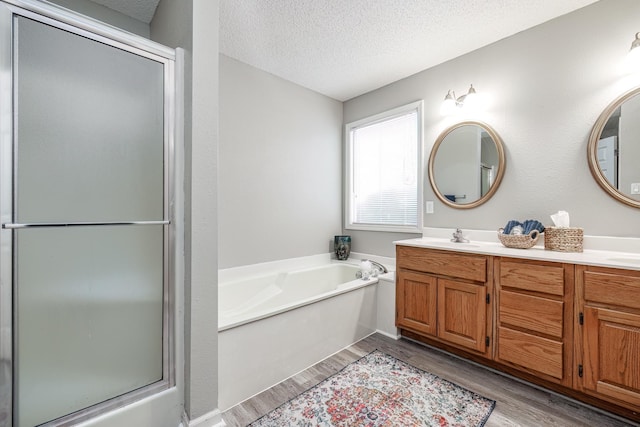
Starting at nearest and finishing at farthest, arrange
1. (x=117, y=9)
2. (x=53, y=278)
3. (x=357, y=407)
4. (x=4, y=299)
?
(x=4, y=299)
(x=53, y=278)
(x=357, y=407)
(x=117, y=9)

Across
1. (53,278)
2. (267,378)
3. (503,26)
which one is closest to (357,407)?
(267,378)

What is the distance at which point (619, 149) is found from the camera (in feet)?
5.96

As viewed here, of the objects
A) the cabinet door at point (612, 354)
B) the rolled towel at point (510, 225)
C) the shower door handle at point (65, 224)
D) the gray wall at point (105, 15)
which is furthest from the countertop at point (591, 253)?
the gray wall at point (105, 15)

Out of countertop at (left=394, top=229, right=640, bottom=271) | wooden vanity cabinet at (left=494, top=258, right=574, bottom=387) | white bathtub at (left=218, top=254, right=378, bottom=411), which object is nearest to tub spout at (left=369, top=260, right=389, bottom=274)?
white bathtub at (left=218, top=254, right=378, bottom=411)

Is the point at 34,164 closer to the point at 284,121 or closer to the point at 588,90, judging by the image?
the point at 284,121

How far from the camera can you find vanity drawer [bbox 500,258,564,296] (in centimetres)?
166

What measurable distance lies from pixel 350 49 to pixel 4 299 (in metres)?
2.68

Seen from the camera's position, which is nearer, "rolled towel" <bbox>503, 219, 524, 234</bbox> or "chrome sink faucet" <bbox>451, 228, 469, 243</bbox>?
"rolled towel" <bbox>503, 219, 524, 234</bbox>

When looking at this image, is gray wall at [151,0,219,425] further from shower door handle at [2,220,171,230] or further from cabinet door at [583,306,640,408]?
cabinet door at [583,306,640,408]

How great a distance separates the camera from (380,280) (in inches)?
104

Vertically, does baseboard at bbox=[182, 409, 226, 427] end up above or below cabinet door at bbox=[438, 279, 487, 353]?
below

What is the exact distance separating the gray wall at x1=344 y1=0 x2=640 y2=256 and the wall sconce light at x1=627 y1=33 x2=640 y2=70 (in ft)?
0.25

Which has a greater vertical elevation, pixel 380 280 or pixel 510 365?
pixel 380 280

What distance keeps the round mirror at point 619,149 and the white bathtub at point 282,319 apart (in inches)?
72.1
